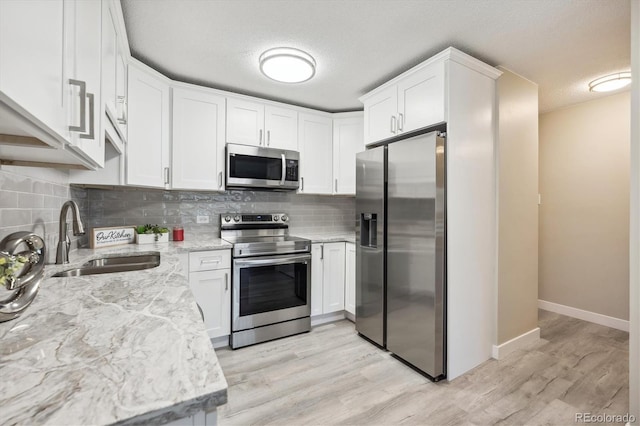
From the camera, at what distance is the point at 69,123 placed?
0.79 m

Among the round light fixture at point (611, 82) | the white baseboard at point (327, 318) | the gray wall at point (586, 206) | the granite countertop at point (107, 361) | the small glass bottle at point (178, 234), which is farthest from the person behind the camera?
the white baseboard at point (327, 318)

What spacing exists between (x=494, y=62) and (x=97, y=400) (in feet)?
9.65

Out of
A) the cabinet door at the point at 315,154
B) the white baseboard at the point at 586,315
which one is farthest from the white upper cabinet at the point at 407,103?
the white baseboard at the point at 586,315

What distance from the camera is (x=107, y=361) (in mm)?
612

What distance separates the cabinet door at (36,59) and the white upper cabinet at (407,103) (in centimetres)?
205

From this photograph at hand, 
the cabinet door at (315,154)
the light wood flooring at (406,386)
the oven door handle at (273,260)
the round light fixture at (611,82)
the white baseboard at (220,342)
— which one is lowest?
the light wood flooring at (406,386)

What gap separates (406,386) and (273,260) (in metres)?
1.43

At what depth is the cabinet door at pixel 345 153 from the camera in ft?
10.9

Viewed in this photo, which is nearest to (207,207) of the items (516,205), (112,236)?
(112,236)

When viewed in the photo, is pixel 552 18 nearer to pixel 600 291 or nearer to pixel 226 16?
pixel 226 16

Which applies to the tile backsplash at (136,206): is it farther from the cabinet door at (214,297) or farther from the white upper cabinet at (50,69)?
the cabinet door at (214,297)

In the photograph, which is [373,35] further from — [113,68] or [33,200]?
[33,200]

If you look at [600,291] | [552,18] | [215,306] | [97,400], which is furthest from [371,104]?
[600,291]

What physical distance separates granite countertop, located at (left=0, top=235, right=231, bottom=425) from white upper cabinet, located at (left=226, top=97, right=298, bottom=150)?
2039 mm
